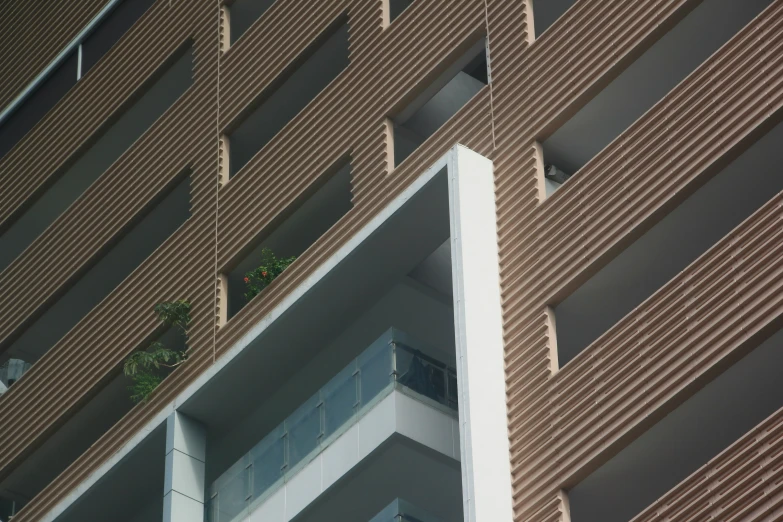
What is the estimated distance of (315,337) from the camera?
3183 centimetres

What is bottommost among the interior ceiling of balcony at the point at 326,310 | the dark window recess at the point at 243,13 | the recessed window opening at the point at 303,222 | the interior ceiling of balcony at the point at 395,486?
the interior ceiling of balcony at the point at 395,486

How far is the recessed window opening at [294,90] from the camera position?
34.6 meters

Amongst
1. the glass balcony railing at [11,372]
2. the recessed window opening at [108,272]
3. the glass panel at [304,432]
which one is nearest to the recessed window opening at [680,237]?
the glass panel at [304,432]

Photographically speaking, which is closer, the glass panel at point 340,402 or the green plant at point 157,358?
the glass panel at point 340,402

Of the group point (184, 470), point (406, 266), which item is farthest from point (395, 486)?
point (184, 470)

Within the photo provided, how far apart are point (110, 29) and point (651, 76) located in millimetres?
18299

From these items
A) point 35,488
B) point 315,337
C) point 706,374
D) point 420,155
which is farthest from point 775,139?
point 35,488

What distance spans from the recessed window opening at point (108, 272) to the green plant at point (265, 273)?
4.69 meters

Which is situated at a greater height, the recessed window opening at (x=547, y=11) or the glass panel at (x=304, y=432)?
the recessed window opening at (x=547, y=11)

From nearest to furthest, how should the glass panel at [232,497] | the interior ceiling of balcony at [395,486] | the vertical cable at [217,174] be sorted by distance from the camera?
1. the interior ceiling of balcony at [395,486]
2. the glass panel at [232,497]
3. the vertical cable at [217,174]

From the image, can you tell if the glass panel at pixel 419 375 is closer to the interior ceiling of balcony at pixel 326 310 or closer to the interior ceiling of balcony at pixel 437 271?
the interior ceiling of balcony at pixel 326 310

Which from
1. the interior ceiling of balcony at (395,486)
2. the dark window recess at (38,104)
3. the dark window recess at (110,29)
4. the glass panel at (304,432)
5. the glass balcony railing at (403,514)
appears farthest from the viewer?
the dark window recess at (38,104)

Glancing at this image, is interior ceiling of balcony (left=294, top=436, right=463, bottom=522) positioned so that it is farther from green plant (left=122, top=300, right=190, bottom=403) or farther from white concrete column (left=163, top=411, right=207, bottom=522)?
green plant (left=122, top=300, right=190, bottom=403)

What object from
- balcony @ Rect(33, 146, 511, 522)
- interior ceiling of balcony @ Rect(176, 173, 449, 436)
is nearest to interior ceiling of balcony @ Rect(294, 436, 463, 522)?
balcony @ Rect(33, 146, 511, 522)
